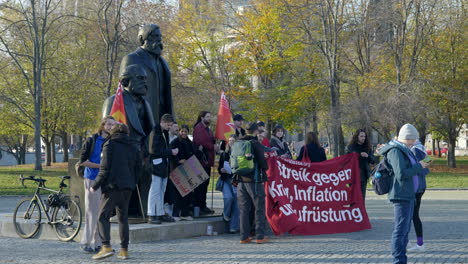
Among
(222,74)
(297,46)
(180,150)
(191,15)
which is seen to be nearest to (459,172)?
(297,46)

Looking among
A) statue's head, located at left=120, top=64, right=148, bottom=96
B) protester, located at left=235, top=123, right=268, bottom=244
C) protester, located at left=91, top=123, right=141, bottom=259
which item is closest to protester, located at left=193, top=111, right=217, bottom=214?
protester, located at left=235, top=123, right=268, bottom=244

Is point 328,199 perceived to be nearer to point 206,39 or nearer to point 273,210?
point 273,210

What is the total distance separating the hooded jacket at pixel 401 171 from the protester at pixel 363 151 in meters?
4.59

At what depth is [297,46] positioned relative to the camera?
1436 inches

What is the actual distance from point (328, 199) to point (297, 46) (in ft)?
82.1

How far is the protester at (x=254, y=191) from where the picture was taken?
414 inches

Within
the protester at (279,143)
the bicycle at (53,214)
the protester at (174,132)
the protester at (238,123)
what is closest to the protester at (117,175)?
the bicycle at (53,214)

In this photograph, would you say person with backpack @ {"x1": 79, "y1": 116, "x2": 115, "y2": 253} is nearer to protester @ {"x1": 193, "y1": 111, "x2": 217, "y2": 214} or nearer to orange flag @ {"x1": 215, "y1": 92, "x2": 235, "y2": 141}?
protester @ {"x1": 193, "y1": 111, "x2": 217, "y2": 214}

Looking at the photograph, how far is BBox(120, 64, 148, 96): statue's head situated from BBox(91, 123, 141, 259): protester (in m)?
2.06

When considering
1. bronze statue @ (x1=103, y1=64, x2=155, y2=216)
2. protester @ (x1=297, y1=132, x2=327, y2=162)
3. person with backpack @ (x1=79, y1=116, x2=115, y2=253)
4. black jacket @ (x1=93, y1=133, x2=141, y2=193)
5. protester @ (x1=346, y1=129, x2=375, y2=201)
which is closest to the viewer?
black jacket @ (x1=93, y1=133, x2=141, y2=193)

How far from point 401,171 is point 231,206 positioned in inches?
178

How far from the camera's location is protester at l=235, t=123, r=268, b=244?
1052 centimetres

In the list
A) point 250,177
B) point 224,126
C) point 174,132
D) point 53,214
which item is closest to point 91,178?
point 53,214

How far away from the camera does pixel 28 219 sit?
37.3 feet
